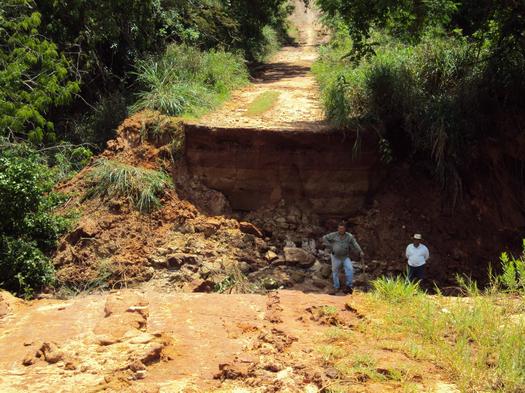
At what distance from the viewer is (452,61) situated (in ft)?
37.3

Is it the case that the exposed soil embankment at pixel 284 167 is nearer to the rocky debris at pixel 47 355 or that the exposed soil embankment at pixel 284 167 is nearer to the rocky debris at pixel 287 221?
the rocky debris at pixel 287 221

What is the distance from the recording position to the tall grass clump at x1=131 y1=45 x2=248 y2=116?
12000mm

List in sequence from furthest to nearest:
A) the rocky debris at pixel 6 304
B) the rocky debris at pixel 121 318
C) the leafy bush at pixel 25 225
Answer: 1. the leafy bush at pixel 25 225
2. the rocky debris at pixel 6 304
3. the rocky debris at pixel 121 318

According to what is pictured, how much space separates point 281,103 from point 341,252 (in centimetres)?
→ 488

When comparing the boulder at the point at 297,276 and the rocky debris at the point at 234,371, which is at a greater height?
the rocky debris at the point at 234,371

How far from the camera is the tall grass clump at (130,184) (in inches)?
414

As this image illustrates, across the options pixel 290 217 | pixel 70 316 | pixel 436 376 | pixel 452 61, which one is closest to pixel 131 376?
pixel 70 316

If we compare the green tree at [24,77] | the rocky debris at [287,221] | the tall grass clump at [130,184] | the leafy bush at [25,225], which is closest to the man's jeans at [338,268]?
the rocky debris at [287,221]

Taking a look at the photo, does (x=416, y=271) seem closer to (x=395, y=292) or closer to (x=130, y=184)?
(x=395, y=292)

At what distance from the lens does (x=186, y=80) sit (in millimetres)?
13125

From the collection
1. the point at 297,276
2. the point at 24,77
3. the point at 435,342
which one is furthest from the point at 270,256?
the point at 24,77

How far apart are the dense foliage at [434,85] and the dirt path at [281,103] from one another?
65cm

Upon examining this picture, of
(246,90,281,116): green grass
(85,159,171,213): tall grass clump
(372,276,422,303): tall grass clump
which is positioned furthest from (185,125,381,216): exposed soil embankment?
(372,276,422,303): tall grass clump

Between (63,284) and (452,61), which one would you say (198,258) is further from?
(452,61)
